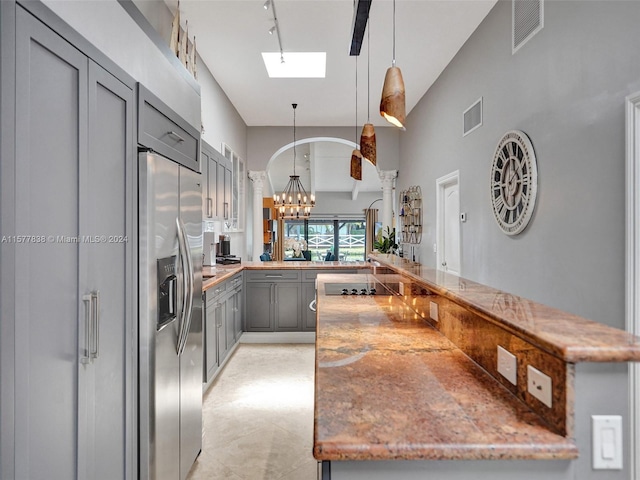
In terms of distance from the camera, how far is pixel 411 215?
6.47 meters

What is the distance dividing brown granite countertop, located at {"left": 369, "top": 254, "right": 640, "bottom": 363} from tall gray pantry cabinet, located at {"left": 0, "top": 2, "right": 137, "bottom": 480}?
4.19 feet

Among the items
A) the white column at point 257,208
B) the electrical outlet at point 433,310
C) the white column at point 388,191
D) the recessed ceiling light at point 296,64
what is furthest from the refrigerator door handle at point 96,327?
the white column at point 388,191

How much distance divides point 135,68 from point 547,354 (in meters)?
1.82

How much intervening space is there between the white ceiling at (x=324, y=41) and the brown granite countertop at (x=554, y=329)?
291 centimetres

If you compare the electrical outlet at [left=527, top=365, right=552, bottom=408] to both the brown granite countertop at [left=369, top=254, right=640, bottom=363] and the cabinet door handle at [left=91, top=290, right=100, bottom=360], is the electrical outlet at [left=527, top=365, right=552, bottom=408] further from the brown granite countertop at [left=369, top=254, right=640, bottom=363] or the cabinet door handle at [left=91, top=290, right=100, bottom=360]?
the cabinet door handle at [left=91, top=290, right=100, bottom=360]

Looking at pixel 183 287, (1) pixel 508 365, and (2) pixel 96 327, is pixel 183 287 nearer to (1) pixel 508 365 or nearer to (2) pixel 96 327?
(2) pixel 96 327

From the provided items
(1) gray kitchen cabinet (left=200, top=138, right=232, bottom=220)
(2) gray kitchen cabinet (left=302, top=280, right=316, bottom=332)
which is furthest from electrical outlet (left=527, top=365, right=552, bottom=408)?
(2) gray kitchen cabinet (left=302, top=280, right=316, bottom=332)

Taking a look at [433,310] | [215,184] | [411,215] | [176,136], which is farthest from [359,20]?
[411,215]

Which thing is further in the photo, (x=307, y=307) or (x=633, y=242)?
(x=307, y=307)

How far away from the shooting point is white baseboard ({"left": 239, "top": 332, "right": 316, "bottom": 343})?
504 cm

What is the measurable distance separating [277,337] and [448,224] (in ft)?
8.45

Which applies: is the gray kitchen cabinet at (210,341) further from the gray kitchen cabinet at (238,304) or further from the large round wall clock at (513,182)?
the large round wall clock at (513,182)

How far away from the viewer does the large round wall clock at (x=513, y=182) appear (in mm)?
2859

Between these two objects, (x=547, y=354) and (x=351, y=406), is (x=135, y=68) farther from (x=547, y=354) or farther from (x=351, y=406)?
(x=547, y=354)
